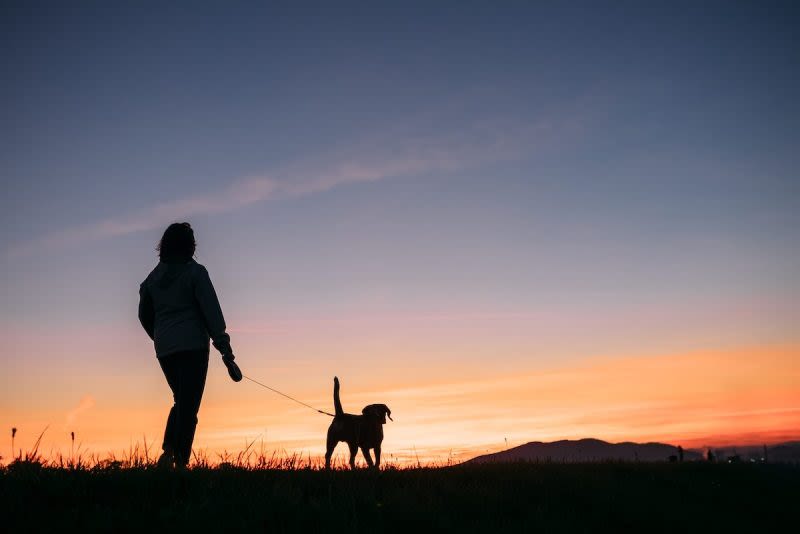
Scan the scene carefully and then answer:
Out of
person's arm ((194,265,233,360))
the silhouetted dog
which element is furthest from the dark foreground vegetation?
the silhouetted dog

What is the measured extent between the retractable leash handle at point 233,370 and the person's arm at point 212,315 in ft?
0.17

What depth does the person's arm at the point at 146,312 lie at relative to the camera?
28.7 ft

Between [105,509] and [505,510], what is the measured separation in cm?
447

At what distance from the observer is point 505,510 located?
812 cm

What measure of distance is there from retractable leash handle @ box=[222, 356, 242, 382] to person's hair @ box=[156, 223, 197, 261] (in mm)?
1404

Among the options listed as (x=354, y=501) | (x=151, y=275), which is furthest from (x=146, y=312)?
(x=354, y=501)

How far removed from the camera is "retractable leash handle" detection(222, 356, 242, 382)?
826cm

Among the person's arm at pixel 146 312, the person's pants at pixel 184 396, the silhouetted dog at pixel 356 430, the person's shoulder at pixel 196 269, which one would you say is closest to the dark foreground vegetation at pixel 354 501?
the person's pants at pixel 184 396

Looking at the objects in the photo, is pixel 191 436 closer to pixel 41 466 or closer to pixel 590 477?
pixel 41 466

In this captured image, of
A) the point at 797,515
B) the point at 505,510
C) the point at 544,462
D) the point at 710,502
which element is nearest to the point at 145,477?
the point at 505,510

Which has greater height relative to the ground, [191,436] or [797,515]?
[191,436]

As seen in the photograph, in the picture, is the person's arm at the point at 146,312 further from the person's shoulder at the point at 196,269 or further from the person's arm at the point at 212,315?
the person's arm at the point at 212,315

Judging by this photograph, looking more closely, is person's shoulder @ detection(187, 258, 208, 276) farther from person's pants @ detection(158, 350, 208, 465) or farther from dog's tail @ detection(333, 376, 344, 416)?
dog's tail @ detection(333, 376, 344, 416)

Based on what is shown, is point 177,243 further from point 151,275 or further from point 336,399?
point 336,399
